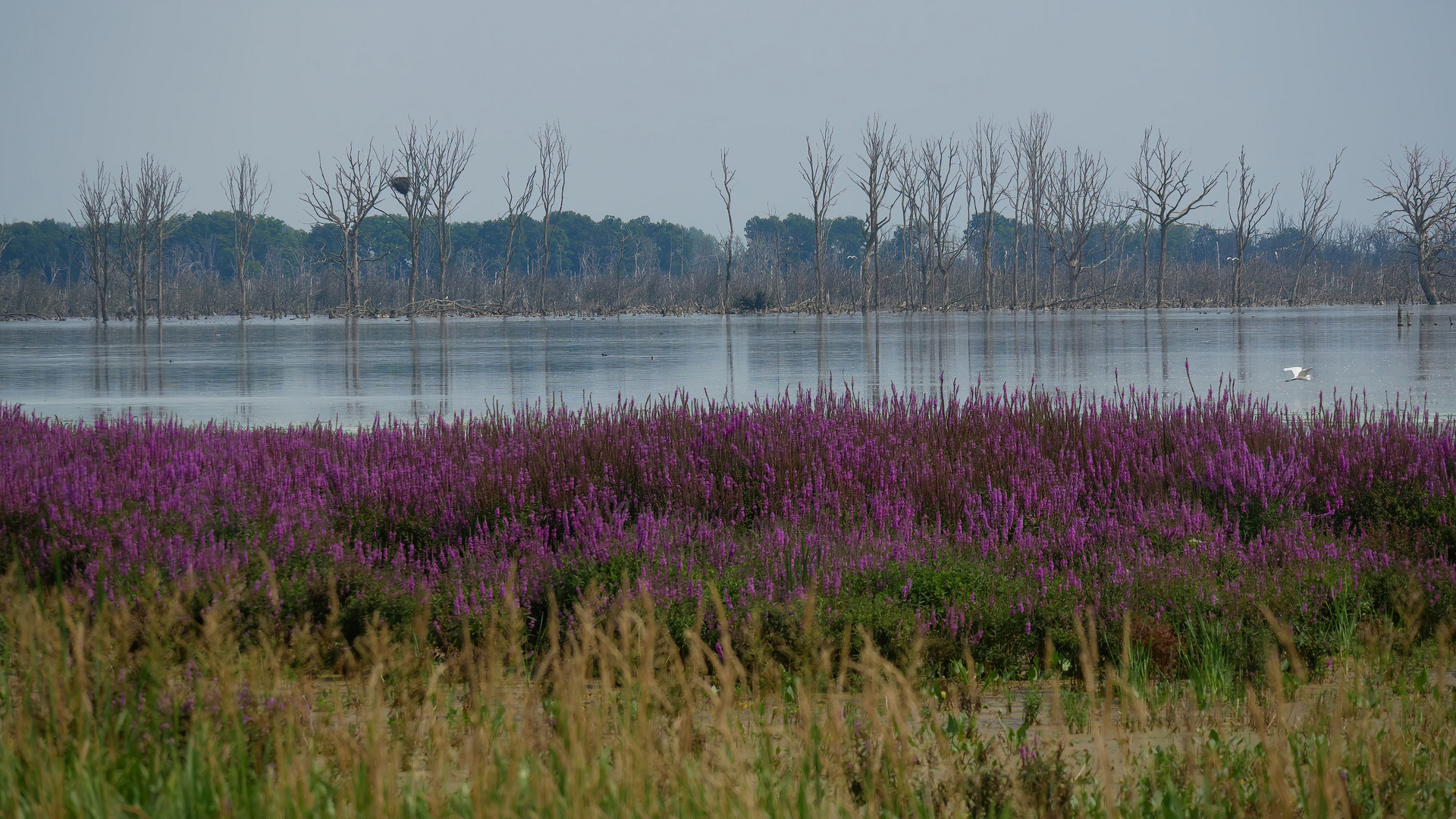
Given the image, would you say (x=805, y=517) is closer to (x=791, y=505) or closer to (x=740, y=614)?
(x=791, y=505)

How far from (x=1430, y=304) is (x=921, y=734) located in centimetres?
6590

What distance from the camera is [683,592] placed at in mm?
5016

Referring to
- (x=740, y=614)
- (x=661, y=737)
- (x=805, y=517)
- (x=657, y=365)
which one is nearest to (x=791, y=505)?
(x=805, y=517)

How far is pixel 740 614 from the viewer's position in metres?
4.84

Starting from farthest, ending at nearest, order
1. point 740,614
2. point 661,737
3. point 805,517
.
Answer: point 805,517 → point 740,614 → point 661,737

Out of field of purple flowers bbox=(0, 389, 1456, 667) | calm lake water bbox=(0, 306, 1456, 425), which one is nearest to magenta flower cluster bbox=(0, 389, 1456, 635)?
field of purple flowers bbox=(0, 389, 1456, 667)

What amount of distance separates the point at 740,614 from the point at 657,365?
1644cm

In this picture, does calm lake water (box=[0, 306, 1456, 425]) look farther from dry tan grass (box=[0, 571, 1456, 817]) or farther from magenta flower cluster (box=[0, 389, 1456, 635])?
dry tan grass (box=[0, 571, 1456, 817])

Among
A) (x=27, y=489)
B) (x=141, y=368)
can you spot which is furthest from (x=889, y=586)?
(x=141, y=368)

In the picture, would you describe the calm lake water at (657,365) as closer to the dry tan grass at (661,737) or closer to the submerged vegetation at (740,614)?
the submerged vegetation at (740,614)

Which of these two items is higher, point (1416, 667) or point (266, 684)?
point (266, 684)

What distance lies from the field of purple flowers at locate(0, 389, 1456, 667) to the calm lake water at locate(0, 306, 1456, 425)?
2.79 m

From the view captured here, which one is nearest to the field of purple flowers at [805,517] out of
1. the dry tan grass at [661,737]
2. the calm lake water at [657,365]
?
the dry tan grass at [661,737]

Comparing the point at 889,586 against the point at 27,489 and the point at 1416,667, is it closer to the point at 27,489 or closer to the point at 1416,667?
the point at 1416,667
